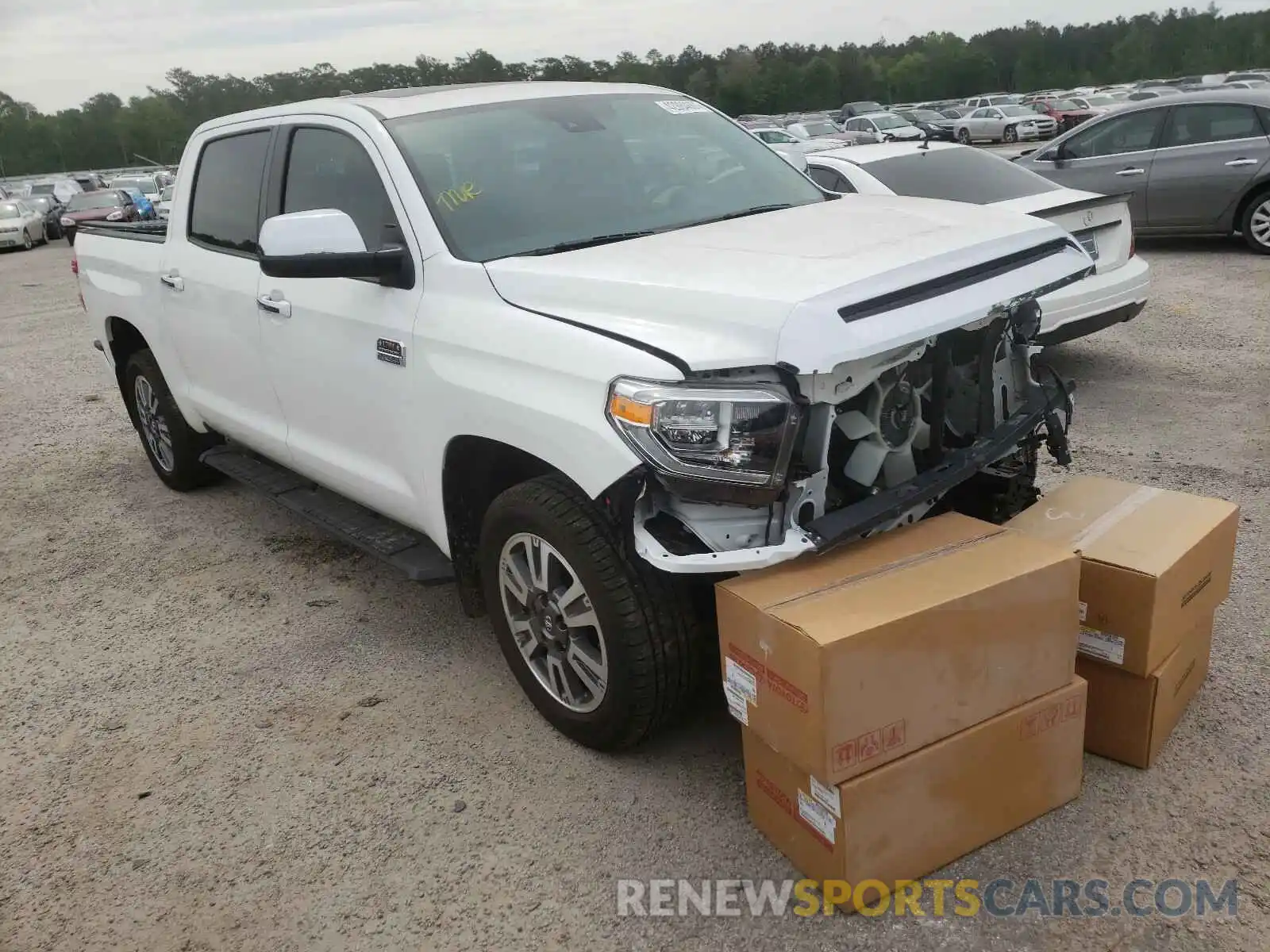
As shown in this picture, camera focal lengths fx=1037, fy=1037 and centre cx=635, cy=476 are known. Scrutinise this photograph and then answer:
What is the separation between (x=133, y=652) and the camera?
416 cm

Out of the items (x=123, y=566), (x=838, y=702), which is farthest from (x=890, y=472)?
(x=123, y=566)

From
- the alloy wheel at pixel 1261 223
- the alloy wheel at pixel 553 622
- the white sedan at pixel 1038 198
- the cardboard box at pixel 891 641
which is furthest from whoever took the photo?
the alloy wheel at pixel 1261 223

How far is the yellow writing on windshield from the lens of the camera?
11.1 feet

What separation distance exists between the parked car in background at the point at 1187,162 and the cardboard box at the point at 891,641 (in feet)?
28.8

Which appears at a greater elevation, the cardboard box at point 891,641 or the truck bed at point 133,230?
the truck bed at point 133,230

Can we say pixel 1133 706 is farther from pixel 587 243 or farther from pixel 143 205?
pixel 143 205

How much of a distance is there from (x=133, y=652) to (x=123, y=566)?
40.5 inches

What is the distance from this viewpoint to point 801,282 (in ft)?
8.49

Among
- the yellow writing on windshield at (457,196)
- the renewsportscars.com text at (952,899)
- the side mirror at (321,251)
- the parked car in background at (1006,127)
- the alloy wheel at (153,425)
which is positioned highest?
the yellow writing on windshield at (457,196)

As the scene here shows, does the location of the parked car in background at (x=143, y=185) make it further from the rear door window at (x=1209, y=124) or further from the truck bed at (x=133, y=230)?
the rear door window at (x=1209, y=124)

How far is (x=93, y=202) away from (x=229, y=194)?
24.3 m

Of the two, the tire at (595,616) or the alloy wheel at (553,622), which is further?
the alloy wheel at (553,622)

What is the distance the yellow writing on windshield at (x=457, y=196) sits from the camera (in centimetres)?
338

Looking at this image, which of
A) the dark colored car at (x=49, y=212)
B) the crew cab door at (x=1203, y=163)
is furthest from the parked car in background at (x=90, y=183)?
the crew cab door at (x=1203, y=163)
